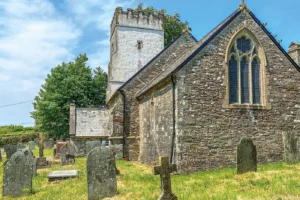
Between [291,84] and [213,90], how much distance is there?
4043 millimetres

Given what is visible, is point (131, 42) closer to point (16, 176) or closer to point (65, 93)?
point (65, 93)

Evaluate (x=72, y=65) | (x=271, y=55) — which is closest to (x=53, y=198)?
(x=271, y=55)

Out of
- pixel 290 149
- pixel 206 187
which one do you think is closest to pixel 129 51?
pixel 290 149

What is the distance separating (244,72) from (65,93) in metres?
27.5

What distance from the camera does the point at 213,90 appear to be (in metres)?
12.2

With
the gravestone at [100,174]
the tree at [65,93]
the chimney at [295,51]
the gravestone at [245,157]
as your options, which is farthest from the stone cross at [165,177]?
the tree at [65,93]

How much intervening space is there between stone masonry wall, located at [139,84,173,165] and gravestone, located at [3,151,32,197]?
5.70 m

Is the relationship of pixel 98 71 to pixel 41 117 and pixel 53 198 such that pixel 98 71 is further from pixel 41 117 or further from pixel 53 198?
pixel 53 198

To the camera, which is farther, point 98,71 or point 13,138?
point 13,138

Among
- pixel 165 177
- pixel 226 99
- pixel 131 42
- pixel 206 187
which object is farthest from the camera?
pixel 131 42

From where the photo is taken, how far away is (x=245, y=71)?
42.5 ft

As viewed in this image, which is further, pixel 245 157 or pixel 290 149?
pixel 290 149

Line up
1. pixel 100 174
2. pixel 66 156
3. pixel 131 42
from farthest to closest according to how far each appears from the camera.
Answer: pixel 131 42, pixel 66 156, pixel 100 174

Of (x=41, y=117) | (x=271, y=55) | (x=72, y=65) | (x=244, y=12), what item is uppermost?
(x=72, y=65)
